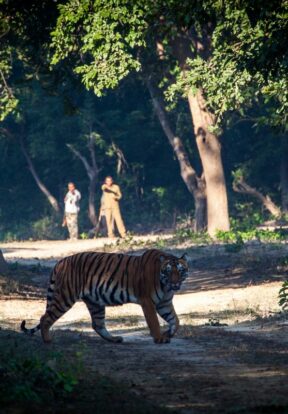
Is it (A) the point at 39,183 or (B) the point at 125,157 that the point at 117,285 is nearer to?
(A) the point at 39,183

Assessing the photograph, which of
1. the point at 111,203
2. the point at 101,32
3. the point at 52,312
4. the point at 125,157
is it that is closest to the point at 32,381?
the point at 52,312

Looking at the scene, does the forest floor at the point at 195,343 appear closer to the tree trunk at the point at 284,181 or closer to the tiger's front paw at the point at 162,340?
the tiger's front paw at the point at 162,340

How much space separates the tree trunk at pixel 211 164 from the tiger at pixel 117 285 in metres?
19.6

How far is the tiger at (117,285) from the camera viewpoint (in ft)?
47.7

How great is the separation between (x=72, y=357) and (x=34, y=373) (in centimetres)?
252

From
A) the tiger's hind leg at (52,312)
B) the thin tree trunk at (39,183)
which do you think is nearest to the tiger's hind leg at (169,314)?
the tiger's hind leg at (52,312)

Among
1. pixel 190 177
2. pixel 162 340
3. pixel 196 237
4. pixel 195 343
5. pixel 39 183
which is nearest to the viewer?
pixel 195 343

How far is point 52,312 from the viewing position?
14.9 meters

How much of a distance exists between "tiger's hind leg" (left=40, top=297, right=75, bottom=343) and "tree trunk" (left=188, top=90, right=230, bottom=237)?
65.1 feet

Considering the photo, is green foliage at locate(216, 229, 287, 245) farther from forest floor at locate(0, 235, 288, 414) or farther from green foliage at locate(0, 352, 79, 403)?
green foliage at locate(0, 352, 79, 403)

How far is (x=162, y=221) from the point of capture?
46438mm

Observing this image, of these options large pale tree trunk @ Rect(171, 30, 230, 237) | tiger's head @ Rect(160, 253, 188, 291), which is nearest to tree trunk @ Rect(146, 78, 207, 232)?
large pale tree trunk @ Rect(171, 30, 230, 237)

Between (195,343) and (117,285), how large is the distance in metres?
1.24

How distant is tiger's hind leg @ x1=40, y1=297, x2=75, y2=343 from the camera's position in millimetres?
14680
